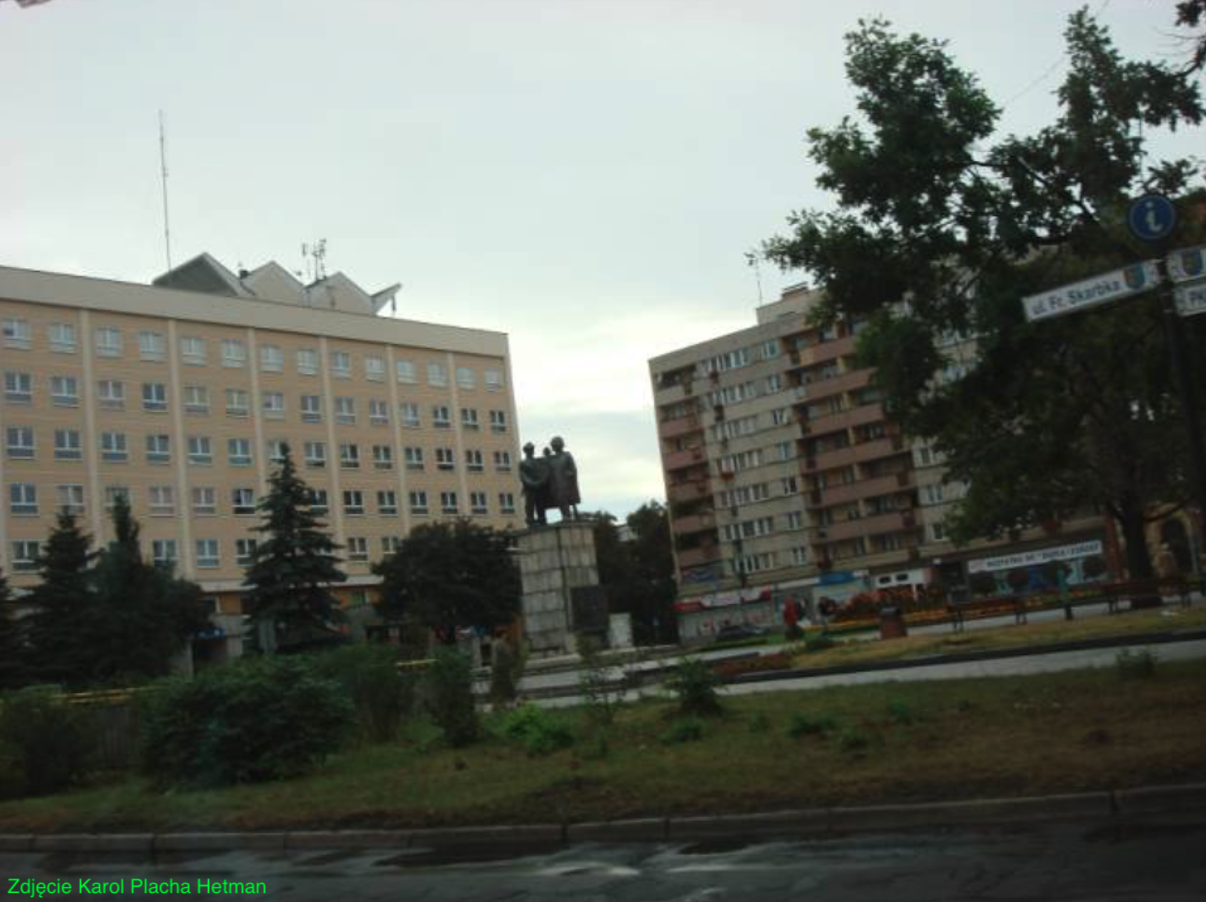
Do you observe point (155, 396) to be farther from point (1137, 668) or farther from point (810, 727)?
point (1137, 668)

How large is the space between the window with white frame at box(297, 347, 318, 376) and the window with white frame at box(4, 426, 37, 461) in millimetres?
18464

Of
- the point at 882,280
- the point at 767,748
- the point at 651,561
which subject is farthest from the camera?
the point at 651,561

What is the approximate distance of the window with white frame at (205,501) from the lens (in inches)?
2921

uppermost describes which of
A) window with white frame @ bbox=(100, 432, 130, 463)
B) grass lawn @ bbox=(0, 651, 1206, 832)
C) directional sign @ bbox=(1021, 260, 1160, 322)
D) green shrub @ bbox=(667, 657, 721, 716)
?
window with white frame @ bbox=(100, 432, 130, 463)

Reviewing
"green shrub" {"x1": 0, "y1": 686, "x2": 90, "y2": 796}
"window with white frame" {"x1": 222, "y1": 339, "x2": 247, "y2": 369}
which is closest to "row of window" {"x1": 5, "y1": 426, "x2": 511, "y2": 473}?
"window with white frame" {"x1": 222, "y1": 339, "x2": 247, "y2": 369}

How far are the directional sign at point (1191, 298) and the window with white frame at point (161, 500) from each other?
225 ft

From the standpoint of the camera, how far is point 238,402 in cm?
7812

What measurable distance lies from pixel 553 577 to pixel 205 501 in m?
41.9

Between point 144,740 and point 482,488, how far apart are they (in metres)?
Result: 75.5

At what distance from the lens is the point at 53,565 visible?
5400 centimetres

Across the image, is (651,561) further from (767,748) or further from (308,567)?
(767,748)

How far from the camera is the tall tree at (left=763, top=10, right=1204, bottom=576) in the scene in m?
17.0

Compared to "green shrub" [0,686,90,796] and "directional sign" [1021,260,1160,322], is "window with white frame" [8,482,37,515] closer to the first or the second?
"green shrub" [0,686,90,796]

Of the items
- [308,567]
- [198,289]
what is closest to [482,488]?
[198,289]
